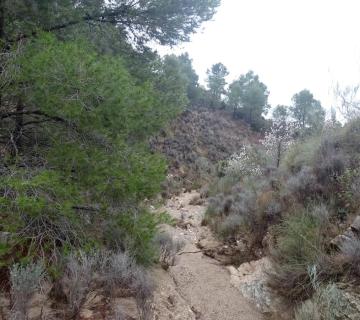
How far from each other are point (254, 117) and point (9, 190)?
3729cm

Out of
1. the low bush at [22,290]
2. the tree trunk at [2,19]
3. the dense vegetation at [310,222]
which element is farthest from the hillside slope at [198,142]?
the low bush at [22,290]

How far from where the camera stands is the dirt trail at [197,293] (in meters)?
5.71

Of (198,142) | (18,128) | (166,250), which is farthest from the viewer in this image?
(198,142)

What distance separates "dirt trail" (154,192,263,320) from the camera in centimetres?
571

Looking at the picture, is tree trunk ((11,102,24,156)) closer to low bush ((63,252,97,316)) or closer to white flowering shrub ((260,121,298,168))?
low bush ((63,252,97,316))

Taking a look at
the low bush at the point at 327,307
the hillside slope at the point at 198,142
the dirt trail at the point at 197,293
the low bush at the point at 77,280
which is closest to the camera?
the low bush at the point at 77,280

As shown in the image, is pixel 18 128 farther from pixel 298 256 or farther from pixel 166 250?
pixel 298 256

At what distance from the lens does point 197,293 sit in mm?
6660

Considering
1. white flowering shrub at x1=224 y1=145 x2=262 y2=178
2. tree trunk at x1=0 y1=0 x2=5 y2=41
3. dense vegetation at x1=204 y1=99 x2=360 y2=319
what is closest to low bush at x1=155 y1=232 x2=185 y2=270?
dense vegetation at x1=204 y1=99 x2=360 y2=319

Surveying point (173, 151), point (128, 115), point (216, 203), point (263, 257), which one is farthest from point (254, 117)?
point (128, 115)

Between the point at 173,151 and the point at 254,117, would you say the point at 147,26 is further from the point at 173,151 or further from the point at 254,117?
the point at 254,117

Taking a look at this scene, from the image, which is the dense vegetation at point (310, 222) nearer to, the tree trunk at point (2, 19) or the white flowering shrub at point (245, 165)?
the white flowering shrub at point (245, 165)

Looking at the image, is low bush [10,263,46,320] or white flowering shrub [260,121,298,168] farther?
white flowering shrub [260,121,298,168]

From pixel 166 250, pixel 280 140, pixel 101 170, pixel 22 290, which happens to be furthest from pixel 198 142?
pixel 22 290
